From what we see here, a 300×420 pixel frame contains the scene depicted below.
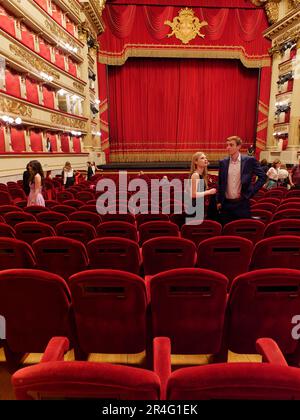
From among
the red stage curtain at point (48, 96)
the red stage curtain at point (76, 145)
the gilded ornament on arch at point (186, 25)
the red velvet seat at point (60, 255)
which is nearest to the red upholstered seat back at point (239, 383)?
the red velvet seat at point (60, 255)

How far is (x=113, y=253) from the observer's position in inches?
96.0

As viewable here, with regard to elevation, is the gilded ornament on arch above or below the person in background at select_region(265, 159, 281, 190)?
above

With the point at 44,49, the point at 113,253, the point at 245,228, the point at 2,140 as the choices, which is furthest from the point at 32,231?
the point at 44,49


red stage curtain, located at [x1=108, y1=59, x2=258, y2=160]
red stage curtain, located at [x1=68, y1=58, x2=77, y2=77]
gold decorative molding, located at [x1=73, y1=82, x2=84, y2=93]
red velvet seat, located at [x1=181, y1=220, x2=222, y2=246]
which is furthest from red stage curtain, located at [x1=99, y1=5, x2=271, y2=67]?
red velvet seat, located at [x1=181, y1=220, x2=222, y2=246]

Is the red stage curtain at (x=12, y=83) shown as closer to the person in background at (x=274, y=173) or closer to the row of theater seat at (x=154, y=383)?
the person in background at (x=274, y=173)

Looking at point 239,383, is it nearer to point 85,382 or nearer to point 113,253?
point 85,382

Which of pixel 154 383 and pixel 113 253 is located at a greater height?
pixel 154 383

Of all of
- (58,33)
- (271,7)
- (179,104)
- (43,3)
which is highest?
(271,7)

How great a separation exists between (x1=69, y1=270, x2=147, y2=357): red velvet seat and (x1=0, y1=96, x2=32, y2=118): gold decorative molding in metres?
8.46

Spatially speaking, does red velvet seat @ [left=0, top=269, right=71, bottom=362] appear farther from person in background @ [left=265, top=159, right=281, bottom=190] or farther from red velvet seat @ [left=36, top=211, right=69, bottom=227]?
person in background @ [left=265, top=159, right=281, bottom=190]

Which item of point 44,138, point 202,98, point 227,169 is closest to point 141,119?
point 202,98

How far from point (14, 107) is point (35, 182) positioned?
5785mm

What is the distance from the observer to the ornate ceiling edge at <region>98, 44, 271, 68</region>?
52.7 ft
